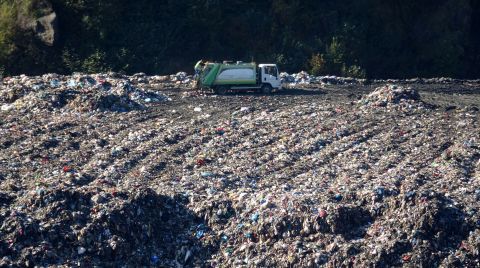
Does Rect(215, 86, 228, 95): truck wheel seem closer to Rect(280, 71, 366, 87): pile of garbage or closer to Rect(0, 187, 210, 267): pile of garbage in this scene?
Rect(280, 71, 366, 87): pile of garbage

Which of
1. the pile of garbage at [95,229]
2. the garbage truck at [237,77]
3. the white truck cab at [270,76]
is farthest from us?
the white truck cab at [270,76]

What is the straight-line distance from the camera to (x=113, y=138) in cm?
2102

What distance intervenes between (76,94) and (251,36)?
1447cm

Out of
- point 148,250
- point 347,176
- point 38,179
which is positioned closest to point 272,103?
point 347,176

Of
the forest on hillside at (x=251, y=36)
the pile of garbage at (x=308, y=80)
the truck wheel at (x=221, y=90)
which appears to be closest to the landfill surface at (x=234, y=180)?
the truck wheel at (x=221, y=90)

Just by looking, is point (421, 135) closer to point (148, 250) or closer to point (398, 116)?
point (398, 116)

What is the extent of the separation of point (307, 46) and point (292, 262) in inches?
958

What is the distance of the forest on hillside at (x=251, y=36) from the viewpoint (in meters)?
35.9

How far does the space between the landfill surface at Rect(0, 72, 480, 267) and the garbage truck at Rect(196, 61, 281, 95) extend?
1198 millimetres

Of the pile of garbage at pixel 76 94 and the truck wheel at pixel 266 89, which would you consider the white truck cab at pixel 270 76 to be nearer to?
the truck wheel at pixel 266 89

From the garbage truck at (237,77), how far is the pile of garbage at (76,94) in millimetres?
1560

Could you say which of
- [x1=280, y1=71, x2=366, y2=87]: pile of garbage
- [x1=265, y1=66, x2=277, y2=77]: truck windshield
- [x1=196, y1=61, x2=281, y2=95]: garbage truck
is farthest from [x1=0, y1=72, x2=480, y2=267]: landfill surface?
[x1=280, y1=71, x2=366, y2=87]: pile of garbage

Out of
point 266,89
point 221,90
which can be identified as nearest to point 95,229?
point 221,90

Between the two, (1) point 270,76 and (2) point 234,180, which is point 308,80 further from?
(2) point 234,180
